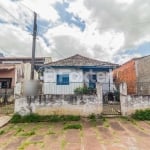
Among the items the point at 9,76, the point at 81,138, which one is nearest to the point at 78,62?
the point at 9,76

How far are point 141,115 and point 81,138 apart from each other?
502 centimetres

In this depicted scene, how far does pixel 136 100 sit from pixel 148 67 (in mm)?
9072

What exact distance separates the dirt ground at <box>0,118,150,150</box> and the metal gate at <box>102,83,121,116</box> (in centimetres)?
215

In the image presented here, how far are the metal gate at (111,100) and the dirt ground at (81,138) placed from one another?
2.15 metres

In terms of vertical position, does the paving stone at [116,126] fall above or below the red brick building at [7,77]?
below

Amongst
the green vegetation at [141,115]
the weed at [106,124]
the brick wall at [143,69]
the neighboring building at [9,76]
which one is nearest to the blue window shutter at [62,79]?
the neighboring building at [9,76]

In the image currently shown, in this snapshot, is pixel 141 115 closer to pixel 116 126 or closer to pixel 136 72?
pixel 116 126

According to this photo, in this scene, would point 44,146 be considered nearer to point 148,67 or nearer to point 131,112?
point 131,112

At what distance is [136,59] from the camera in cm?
2003

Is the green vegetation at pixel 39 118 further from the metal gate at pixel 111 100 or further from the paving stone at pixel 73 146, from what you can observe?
the paving stone at pixel 73 146

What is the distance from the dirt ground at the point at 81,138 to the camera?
227 inches

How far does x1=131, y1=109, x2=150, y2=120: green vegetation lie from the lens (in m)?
10.2

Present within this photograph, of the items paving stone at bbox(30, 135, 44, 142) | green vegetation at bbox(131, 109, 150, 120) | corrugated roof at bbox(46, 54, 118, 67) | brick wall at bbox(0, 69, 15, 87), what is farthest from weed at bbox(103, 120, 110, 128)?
brick wall at bbox(0, 69, 15, 87)

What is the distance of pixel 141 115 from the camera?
10383 mm
